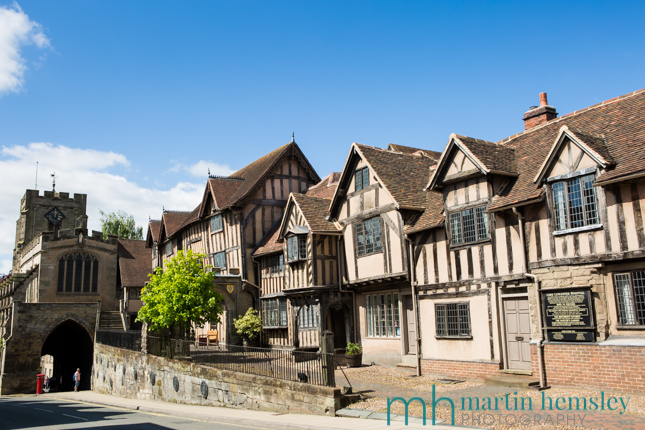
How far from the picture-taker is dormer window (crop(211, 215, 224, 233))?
108 feet

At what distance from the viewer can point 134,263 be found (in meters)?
47.3

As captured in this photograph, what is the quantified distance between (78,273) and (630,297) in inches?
1614

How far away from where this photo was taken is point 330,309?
24469mm

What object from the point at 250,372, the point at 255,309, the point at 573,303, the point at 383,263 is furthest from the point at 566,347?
the point at 255,309

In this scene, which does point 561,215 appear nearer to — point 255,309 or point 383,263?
point 383,263

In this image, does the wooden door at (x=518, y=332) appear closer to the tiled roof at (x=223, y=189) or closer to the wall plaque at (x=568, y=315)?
the wall plaque at (x=568, y=315)

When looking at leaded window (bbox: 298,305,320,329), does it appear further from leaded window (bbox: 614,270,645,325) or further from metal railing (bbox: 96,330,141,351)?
leaded window (bbox: 614,270,645,325)

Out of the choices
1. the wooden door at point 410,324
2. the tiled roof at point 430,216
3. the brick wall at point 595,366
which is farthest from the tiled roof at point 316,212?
the brick wall at point 595,366

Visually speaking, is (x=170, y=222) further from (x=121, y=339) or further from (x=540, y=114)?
(x=540, y=114)

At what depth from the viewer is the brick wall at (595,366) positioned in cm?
1272

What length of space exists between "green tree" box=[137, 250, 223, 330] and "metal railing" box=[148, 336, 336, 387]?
47.0 inches

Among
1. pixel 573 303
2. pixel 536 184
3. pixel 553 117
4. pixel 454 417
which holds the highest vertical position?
pixel 553 117

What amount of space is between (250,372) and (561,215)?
419 inches

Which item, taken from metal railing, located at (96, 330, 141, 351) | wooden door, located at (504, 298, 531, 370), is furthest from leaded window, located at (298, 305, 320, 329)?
wooden door, located at (504, 298, 531, 370)
